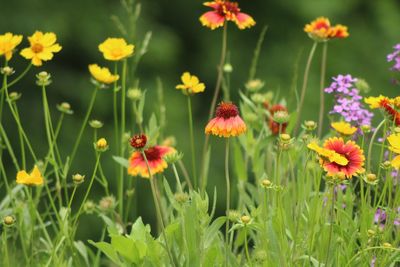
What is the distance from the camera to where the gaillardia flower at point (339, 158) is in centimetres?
105

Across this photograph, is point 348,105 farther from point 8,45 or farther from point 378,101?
point 8,45

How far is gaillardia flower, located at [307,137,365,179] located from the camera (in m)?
1.05

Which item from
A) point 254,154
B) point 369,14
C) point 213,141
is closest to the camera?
point 254,154

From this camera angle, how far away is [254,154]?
1.60 meters

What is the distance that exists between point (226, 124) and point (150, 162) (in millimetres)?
269

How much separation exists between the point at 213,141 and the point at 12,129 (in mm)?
1050

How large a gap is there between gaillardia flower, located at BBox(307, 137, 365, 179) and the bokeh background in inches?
110

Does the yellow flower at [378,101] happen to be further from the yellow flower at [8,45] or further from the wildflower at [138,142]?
the yellow flower at [8,45]

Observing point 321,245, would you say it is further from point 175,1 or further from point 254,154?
point 175,1

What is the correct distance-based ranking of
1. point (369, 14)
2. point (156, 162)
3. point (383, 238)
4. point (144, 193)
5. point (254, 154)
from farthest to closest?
point (369, 14) → point (144, 193) → point (254, 154) → point (156, 162) → point (383, 238)

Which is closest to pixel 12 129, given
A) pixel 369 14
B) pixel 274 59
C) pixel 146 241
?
pixel 274 59

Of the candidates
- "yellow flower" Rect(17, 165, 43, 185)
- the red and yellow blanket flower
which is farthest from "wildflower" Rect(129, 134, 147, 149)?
the red and yellow blanket flower

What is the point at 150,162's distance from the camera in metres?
1.40

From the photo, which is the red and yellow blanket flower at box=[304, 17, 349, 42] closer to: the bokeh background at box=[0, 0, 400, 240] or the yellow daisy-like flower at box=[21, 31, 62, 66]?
the yellow daisy-like flower at box=[21, 31, 62, 66]
